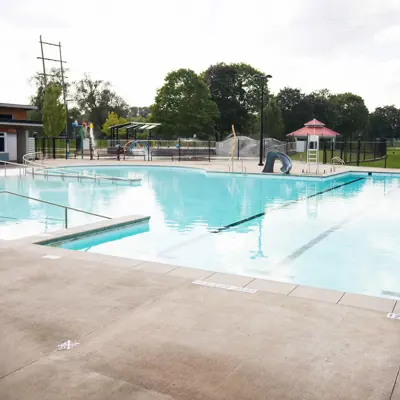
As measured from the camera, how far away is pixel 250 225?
13711 mm

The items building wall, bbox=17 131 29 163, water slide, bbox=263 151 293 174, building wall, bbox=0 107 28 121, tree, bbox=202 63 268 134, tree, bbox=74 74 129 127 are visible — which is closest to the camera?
water slide, bbox=263 151 293 174

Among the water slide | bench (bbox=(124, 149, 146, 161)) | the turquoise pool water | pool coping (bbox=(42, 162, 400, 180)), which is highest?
bench (bbox=(124, 149, 146, 161))

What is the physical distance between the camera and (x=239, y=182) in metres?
25.3

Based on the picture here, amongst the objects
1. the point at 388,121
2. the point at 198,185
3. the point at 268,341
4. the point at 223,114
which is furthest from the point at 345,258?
the point at 388,121

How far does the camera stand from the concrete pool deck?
374cm

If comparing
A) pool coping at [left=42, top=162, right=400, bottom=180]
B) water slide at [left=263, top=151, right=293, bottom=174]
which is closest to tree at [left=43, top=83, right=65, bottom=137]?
pool coping at [left=42, top=162, right=400, bottom=180]

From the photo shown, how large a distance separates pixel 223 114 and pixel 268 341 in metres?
71.8

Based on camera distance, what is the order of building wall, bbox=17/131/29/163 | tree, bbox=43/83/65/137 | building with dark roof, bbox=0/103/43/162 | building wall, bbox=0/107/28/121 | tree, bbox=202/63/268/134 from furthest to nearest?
tree, bbox=202/63/268/134 → tree, bbox=43/83/65/137 → building wall, bbox=0/107/28/121 → building wall, bbox=17/131/29/163 → building with dark roof, bbox=0/103/43/162

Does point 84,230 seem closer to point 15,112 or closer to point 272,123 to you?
point 15,112

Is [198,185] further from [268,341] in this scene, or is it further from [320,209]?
[268,341]

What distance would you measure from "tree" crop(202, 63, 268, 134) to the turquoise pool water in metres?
51.3

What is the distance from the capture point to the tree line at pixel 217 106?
222 feet

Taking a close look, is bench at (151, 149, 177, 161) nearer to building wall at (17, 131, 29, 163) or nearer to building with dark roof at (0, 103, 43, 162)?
building with dark roof at (0, 103, 43, 162)

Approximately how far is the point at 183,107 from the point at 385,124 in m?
60.9
